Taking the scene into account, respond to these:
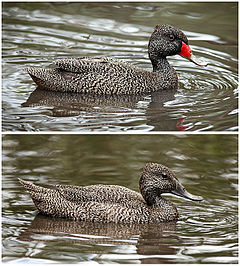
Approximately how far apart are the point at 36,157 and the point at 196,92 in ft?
8.44

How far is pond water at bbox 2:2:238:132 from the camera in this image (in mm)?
8477

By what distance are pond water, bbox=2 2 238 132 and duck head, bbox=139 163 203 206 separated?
57 cm

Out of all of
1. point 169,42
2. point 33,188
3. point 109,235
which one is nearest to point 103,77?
point 169,42

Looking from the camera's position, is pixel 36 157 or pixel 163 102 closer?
pixel 163 102

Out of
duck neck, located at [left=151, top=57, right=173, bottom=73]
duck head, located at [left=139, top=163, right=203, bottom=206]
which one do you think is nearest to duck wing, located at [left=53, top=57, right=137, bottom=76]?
duck neck, located at [left=151, top=57, right=173, bottom=73]

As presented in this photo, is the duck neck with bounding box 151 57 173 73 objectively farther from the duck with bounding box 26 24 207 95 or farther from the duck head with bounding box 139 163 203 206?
the duck head with bounding box 139 163 203 206

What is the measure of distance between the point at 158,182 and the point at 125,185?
37.2 inches

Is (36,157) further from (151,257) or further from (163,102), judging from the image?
(151,257)

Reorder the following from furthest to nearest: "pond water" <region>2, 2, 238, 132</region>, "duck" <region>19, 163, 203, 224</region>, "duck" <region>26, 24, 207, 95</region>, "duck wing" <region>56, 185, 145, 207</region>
→ "duck" <region>26, 24, 207, 95</region>
"pond water" <region>2, 2, 238, 132</region>
"duck wing" <region>56, 185, 145, 207</region>
"duck" <region>19, 163, 203, 224</region>

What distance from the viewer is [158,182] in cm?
813

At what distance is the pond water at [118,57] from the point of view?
27.8ft

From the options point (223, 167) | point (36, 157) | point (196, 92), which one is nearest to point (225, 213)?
point (223, 167)

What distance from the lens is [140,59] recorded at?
35.7 ft

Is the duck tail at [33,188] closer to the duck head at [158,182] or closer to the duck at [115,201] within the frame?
A: the duck at [115,201]
